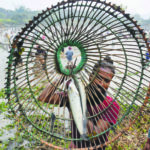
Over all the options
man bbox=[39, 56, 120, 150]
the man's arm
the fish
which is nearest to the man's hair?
man bbox=[39, 56, 120, 150]

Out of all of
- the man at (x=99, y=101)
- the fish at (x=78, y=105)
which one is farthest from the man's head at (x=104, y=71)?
the fish at (x=78, y=105)

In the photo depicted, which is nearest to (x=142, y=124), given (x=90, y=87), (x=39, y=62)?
(x=90, y=87)

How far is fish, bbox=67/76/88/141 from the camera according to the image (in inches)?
42.9

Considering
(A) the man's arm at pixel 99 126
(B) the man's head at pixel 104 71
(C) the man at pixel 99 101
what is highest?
(B) the man's head at pixel 104 71

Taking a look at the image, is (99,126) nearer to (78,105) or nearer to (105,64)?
(78,105)

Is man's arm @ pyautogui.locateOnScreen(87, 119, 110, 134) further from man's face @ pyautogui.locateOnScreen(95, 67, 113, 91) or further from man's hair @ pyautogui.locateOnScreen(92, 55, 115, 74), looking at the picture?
man's hair @ pyautogui.locateOnScreen(92, 55, 115, 74)

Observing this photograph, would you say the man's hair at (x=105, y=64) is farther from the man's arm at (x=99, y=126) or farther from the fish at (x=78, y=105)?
the man's arm at (x=99, y=126)

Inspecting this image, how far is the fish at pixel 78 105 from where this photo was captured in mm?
1091

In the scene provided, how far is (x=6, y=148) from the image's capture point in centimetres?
208

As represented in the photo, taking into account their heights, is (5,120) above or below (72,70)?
below

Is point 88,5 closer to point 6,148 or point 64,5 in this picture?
point 64,5

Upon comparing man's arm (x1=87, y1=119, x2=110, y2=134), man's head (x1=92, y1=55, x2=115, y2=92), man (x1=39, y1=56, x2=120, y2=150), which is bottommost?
man's arm (x1=87, y1=119, x2=110, y2=134)

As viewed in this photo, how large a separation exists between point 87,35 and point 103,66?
28 centimetres

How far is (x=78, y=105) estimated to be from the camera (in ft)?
3.66
